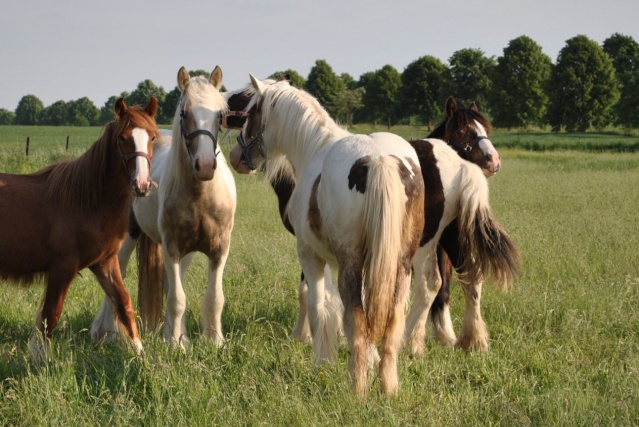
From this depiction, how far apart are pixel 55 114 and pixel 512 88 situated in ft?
237

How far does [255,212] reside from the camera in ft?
43.5

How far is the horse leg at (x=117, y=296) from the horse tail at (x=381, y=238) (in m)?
2.02

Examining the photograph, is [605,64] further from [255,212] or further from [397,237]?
[397,237]

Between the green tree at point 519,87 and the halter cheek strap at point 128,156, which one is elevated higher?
the green tree at point 519,87

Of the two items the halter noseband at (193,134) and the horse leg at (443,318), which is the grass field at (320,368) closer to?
the horse leg at (443,318)

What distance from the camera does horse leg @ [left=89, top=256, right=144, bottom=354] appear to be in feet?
15.8

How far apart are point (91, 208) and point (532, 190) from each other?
46.8 ft

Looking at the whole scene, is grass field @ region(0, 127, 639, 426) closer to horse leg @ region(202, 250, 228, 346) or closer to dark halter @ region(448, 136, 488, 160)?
horse leg @ region(202, 250, 228, 346)

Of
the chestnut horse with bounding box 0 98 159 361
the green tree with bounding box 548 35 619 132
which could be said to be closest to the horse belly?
the chestnut horse with bounding box 0 98 159 361

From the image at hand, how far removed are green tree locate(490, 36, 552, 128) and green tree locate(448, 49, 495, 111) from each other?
118 inches

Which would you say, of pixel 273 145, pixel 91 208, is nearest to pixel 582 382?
pixel 273 145

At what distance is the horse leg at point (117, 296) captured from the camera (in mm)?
4828

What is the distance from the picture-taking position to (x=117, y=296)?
15.9 ft

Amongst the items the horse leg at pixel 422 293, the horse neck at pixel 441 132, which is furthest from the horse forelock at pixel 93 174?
the horse neck at pixel 441 132
